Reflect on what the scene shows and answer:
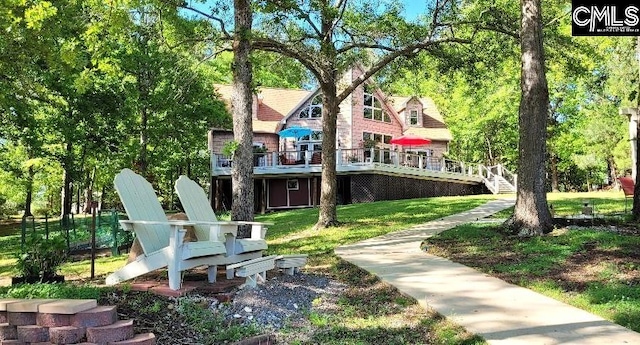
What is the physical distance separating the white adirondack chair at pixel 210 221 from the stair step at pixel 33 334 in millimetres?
2293

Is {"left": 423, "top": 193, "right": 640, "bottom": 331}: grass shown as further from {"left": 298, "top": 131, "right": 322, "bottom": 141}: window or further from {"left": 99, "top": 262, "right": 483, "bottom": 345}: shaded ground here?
{"left": 298, "top": 131, "right": 322, "bottom": 141}: window

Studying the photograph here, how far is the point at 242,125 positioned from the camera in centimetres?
880

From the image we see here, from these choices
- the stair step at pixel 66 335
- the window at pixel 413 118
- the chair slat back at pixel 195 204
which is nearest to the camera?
the stair step at pixel 66 335

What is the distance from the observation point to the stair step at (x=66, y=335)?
139 inches

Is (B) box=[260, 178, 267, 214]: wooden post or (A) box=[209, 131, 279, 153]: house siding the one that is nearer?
(B) box=[260, 178, 267, 214]: wooden post

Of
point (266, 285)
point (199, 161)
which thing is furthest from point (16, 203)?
point (266, 285)

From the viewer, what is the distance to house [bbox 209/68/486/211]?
83.2 feet

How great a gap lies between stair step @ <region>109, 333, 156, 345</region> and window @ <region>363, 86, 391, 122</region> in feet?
82.9

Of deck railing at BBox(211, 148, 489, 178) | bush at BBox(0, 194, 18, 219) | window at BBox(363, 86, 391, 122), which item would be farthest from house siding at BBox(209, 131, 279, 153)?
bush at BBox(0, 194, 18, 219)

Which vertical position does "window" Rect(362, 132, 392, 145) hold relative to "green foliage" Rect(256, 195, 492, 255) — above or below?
above

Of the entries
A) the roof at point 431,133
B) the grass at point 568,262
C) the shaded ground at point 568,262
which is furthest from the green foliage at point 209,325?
the roof at point 431,133

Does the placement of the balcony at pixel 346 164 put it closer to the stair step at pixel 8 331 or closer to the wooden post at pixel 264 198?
the wooden post at pixel 264 198

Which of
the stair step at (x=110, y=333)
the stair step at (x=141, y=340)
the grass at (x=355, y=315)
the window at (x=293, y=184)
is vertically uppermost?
the window at (x=293, y=184)

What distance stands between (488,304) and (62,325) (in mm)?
3662
